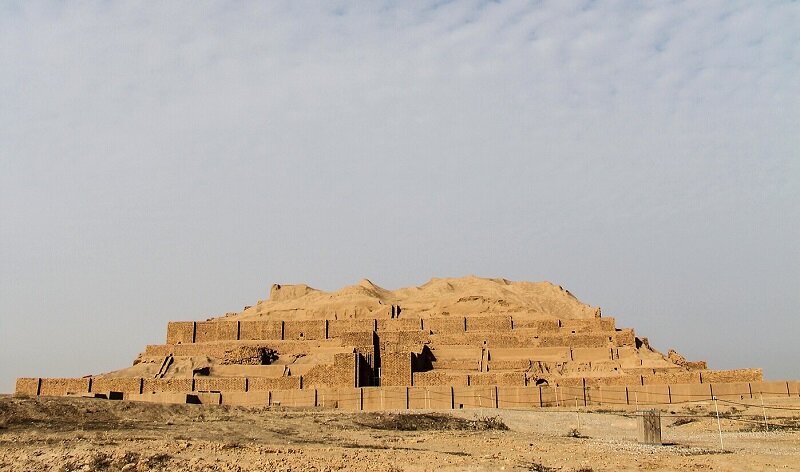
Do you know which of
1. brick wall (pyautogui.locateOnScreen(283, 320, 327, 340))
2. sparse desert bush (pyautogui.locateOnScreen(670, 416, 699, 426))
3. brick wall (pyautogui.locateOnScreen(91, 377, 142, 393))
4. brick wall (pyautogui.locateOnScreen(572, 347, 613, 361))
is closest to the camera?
sparse desert bush (pyautogui.locateOnScreen(670, 416, 699, 426))

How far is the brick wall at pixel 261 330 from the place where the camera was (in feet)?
137

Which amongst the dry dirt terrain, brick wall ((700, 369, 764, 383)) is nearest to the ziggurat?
brick wall ((700, 369, 764, 383))

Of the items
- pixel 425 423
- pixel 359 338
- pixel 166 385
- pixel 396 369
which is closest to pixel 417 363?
pixel 396 369

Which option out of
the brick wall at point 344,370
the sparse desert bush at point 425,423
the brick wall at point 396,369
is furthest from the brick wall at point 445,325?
the sparse desert bush at point 425,423

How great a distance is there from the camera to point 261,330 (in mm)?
42062

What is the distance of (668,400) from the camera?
3027cm

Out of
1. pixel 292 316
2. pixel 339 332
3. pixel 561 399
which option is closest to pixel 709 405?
pixel 561 399

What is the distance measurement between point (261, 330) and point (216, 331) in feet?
8.95

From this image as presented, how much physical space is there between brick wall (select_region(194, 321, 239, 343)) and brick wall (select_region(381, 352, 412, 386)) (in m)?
12.6

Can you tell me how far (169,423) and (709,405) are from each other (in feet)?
69.3

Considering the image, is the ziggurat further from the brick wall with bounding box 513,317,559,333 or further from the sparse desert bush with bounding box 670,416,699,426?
the sparse desert bush with bounding box 670,416,699,426

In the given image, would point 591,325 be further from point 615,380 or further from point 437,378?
point 437,378

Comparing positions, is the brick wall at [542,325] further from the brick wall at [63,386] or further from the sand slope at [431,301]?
the brick wall at [63,386]

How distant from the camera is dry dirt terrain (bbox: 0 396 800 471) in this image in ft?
39.7
